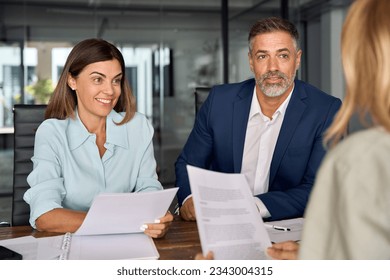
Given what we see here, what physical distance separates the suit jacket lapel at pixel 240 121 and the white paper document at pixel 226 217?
0.93 metres

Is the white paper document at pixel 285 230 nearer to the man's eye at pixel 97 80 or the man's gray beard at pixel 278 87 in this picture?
the man's gray beard at pixel 278 87

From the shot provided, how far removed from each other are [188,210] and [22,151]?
952 mm

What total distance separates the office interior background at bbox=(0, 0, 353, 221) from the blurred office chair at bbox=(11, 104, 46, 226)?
3718 millimetres

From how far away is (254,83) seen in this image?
241 cm

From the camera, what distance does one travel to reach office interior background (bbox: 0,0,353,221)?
20.6 feet

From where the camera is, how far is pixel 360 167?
67 cm

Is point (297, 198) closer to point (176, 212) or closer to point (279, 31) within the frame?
point (176, 212)

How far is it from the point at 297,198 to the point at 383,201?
4.10ft

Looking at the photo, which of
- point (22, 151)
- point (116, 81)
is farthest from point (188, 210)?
point (22, 151)

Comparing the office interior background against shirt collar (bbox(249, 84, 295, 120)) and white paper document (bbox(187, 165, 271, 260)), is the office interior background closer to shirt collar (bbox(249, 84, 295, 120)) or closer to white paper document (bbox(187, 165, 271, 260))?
shirt collar (bbox(249, 84, 295, 120))

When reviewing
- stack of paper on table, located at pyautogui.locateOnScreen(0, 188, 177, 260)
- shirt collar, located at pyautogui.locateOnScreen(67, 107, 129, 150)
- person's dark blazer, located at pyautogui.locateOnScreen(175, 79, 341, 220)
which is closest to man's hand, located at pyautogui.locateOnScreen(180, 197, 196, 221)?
person's dark blazer, located at pyautogui.locateOnScreen(175, 79, 341, 220)

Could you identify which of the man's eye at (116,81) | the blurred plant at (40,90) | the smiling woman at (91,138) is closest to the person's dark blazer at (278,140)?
the smiling woman at (91,138)

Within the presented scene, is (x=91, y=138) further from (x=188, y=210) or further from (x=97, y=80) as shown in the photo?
(x=188, y=210)
